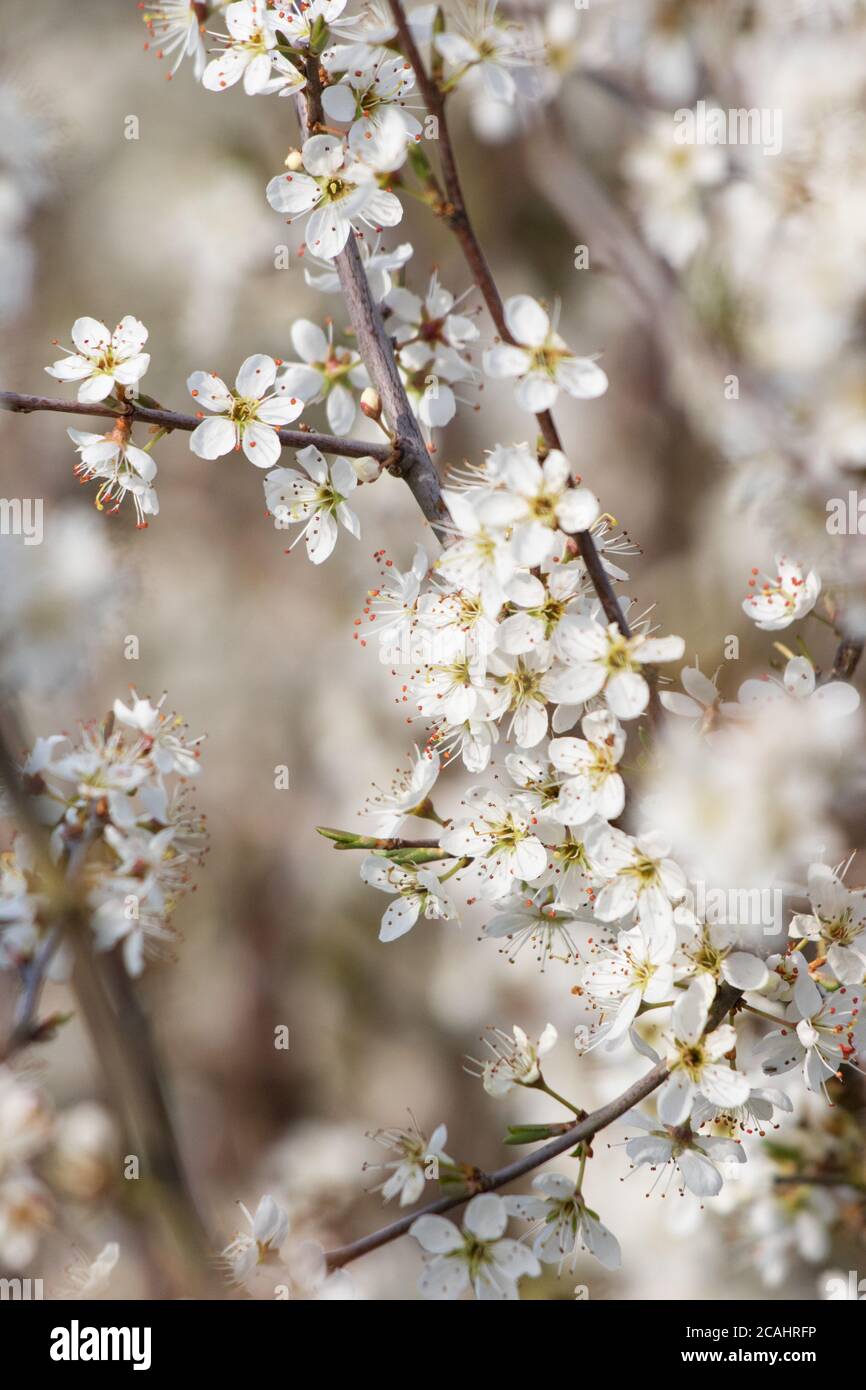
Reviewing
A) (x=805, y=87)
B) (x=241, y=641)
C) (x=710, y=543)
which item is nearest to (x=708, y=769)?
(x=805, y=87)

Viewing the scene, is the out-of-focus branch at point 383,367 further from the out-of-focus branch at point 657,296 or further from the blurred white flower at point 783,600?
the out-of-focus branch at point 657,296

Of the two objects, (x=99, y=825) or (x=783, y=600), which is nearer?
(x=783, y=600)

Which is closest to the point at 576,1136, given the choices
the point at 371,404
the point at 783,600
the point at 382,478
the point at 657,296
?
the point at 783,600

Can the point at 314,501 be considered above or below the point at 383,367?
below

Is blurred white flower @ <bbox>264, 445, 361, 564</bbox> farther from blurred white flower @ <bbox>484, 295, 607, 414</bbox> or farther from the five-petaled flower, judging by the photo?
blurred white flower @ <bbox>484, 295, 607, 414</bbox>

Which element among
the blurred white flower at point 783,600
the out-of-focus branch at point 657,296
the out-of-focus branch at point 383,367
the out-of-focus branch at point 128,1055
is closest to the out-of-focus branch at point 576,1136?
the out-of-focus branch at point 128,1055

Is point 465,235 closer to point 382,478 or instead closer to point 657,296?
point 657,296
